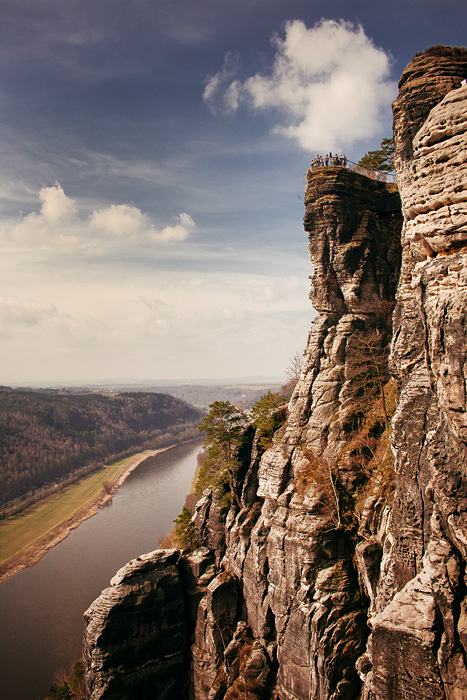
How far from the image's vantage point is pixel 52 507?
65.6 meters

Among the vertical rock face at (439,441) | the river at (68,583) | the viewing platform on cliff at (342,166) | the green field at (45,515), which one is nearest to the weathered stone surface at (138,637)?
the river at (68,583)

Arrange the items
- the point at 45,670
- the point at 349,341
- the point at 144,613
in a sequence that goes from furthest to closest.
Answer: the point at 45,670, the point at 144,613, the point at 349,341

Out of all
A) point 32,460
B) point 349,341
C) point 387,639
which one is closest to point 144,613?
point 387,639

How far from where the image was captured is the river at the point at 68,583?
28875 mm

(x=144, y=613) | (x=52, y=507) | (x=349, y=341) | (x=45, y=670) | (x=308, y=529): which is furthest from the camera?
(x=52, y=507)

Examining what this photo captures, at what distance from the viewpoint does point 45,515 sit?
6203cm

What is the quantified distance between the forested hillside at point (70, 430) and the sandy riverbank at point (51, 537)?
15.8 metres

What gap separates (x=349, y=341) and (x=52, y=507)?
2503 inches

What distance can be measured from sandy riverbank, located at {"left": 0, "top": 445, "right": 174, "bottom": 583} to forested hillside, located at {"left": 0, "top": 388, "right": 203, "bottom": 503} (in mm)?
15758

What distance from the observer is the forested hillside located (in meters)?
80.5

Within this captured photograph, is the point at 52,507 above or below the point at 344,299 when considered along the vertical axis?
below

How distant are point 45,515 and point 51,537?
9.81m

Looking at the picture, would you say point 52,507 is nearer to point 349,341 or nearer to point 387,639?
point 349,341

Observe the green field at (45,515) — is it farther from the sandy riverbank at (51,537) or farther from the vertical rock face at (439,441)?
the vertical rock face at (439,441)
